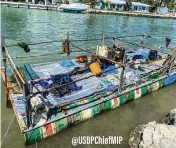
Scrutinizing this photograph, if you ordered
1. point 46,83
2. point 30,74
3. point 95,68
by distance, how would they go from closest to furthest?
point 46,83
point 30,74
point 95,68

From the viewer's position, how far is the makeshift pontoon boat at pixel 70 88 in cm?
934

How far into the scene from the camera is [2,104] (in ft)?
40.1

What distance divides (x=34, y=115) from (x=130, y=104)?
6.78 m

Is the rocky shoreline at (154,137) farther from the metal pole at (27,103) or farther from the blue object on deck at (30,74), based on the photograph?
the blue object on deck at (30,74)

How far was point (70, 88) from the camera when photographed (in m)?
12.4

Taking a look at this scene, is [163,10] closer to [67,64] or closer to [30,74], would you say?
[67,64]

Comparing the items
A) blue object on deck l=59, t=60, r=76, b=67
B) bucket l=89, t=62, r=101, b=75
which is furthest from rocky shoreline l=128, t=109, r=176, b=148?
blue object on deck l=59, t=60, r=76, b=67

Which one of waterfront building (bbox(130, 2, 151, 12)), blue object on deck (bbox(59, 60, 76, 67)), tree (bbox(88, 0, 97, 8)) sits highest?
tree (bbox(88, 0, 97, 8))

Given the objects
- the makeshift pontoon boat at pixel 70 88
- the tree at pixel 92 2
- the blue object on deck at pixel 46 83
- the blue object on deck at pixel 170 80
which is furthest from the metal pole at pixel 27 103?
the tree at pixel 92 2

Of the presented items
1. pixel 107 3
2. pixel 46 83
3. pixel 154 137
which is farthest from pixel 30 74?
pixel 107 3

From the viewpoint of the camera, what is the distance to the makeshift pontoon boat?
30.6 feet

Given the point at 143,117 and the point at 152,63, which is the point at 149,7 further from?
the point at 143,117

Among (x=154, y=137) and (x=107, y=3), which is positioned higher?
(x=107, y=3)

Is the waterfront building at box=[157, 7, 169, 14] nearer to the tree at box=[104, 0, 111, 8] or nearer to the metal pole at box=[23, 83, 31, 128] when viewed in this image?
the tree at box=[104, 0, 111, 8]
